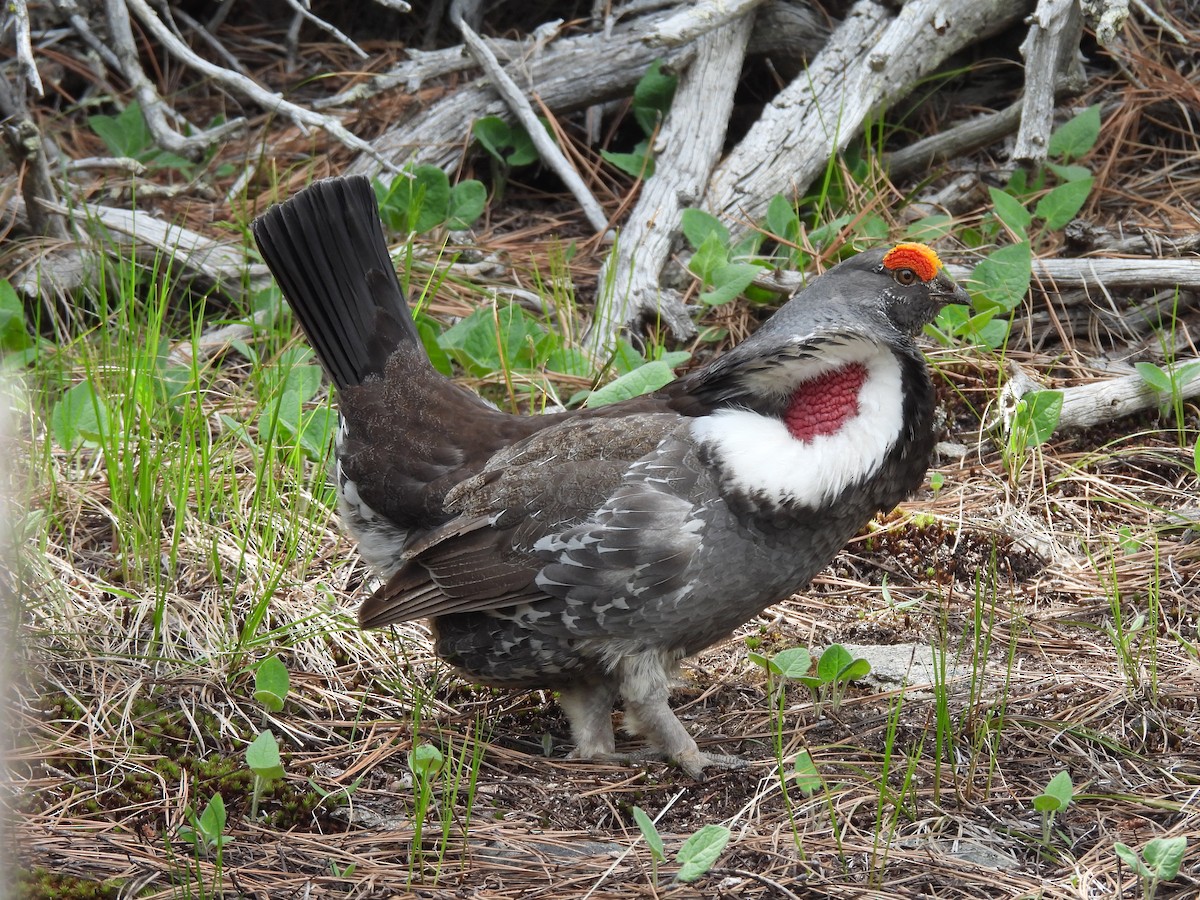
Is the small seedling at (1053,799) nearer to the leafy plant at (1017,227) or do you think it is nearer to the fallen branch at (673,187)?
the leafy plant at (1017,227)

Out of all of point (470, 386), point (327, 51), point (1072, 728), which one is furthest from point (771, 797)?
point (327, 51)

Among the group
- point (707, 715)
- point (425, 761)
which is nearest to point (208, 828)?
point (425, 761)

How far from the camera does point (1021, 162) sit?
17.6 feet

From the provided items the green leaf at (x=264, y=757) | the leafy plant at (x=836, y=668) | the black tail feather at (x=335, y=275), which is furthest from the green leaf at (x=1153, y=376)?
the green leaf at (x=264, y=757)

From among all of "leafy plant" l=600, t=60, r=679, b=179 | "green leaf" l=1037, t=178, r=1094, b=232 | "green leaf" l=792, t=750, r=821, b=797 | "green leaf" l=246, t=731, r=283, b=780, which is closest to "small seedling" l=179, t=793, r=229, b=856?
"green leaf" l=246, t=731, r=283, b=780

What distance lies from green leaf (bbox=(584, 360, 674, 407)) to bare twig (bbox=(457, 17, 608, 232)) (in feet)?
4.87

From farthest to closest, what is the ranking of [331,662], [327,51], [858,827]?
[327,51] → [331,662] → [858,827]

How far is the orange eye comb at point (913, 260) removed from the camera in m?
3.49

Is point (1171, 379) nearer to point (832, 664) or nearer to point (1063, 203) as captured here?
point (1063, 203)

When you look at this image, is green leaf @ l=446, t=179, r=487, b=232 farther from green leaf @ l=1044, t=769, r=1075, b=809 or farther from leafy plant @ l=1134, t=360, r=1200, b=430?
green leaf @ l=1044, t=769, r=1075, b=809

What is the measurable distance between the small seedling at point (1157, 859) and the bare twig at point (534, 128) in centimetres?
371

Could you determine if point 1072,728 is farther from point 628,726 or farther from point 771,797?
point 628,726

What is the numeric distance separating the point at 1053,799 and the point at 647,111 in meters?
3.80

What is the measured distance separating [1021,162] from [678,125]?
1.41 meters
